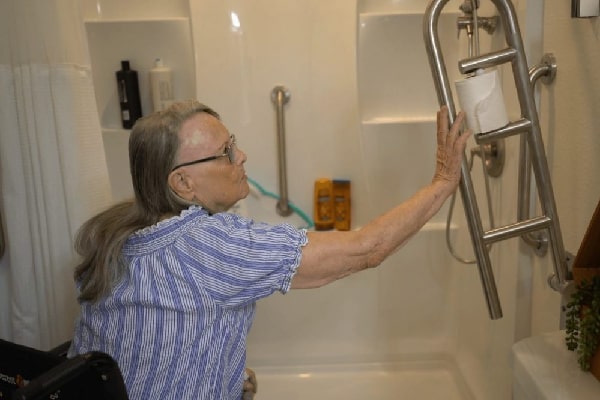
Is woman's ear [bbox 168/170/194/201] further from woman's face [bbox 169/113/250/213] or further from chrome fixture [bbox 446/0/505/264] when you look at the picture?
chrome fixture [bbox 446/0/505/264]

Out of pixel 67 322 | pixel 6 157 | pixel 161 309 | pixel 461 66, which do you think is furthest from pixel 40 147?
pixel 461 66

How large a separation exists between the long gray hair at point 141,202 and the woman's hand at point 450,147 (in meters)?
0.53

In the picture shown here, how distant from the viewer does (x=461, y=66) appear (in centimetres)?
126

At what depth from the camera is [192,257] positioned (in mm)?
1263

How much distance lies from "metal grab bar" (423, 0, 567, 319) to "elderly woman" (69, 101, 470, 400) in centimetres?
6

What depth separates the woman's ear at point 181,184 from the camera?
136 cm

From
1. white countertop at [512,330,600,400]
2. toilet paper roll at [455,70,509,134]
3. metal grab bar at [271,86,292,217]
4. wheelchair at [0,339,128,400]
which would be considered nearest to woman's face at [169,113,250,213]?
wheelchair at [0,339,128,400]

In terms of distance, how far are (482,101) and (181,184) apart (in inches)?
25.9

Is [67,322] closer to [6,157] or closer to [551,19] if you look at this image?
[6,157]

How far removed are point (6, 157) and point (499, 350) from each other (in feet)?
5.10

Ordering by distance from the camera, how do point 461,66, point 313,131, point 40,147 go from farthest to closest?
1. point 313,131
2. point 40,147
3. point 461,66

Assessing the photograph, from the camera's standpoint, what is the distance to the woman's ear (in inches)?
53.7

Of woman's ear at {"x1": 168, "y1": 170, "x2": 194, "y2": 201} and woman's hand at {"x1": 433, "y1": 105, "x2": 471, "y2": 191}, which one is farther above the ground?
woman's hand at {"x1": 433, "y1": 105, "x2": 471, "y2": 191}

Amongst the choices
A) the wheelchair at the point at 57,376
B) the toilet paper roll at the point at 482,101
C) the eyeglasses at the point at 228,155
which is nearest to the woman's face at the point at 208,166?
the eyeglasses at the point at 228,155
